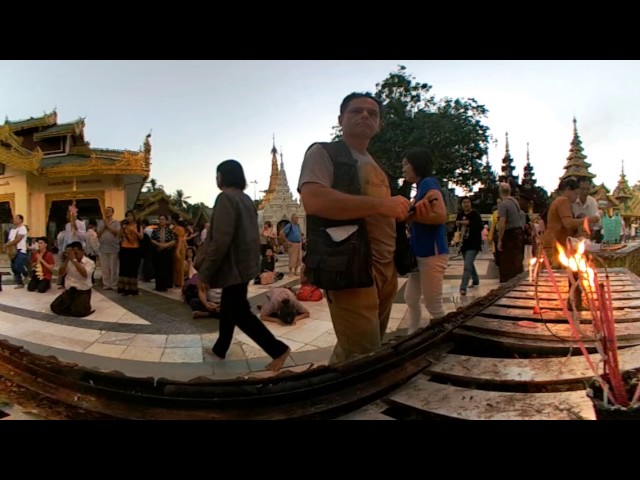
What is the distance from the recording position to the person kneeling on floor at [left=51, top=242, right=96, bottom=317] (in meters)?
1.07

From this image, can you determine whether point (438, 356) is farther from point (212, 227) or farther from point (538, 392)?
point (212, 227)

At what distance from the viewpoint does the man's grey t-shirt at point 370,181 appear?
2.65 ft

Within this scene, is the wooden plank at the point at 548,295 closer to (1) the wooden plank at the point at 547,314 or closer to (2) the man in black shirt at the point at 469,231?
(1) the wooden plank at the point at 547,314

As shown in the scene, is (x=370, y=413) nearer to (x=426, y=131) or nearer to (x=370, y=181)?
(x=370, y=181)

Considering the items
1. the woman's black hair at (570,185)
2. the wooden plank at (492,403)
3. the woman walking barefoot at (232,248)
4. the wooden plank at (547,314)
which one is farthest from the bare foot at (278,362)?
the woman's black hair at (570,185)

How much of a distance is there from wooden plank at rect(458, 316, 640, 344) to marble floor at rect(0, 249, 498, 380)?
54 centimetres

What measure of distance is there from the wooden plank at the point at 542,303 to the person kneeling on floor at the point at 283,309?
939 millimetres

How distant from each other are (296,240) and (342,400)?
1003 mm

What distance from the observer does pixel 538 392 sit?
68 centimetres

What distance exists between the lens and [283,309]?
1.13m

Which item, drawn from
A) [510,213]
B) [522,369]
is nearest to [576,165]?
[510,213]

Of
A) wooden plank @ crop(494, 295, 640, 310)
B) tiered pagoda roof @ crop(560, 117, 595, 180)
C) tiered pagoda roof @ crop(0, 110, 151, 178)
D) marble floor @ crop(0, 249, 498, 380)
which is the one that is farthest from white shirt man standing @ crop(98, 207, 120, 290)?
tiered pagoda roof @ crop(560, 117, 595, 180)

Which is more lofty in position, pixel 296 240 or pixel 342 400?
pixel 296 240

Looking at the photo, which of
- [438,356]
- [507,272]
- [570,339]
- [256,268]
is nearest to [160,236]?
[256,268]
